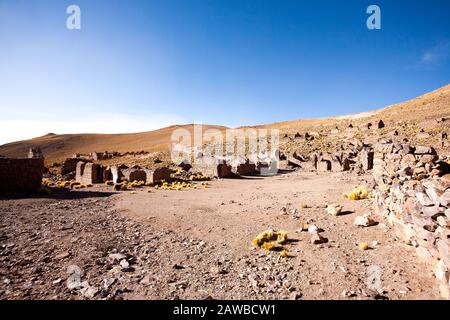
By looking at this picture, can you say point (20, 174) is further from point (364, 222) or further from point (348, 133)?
point (348, 133)

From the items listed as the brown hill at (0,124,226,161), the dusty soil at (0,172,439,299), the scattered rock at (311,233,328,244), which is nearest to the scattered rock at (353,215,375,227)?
the dusty soil at (0,172,439,299)

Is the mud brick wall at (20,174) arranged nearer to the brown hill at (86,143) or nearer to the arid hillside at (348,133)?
the arid hillside at (348,133)

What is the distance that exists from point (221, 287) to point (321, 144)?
38482 mm

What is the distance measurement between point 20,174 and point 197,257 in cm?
1277

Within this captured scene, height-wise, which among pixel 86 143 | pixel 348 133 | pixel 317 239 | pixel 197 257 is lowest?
pixel 197 257

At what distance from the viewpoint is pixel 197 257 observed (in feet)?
18.8

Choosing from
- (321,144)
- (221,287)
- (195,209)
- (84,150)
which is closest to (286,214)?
(195,209)

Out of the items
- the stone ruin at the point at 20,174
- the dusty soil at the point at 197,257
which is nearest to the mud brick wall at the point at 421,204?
the dusty soil at the point at 197,257

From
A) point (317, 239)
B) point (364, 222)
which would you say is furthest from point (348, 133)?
point (317, 239)

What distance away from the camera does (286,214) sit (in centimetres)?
870

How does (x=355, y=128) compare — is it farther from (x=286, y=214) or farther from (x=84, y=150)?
(x=84, y=150)

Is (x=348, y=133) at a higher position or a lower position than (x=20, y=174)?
higher

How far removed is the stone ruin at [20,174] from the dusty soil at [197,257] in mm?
5289

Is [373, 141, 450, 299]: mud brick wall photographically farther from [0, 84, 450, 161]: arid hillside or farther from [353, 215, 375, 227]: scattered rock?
[0, 84, 450, 161]: arid hillside
